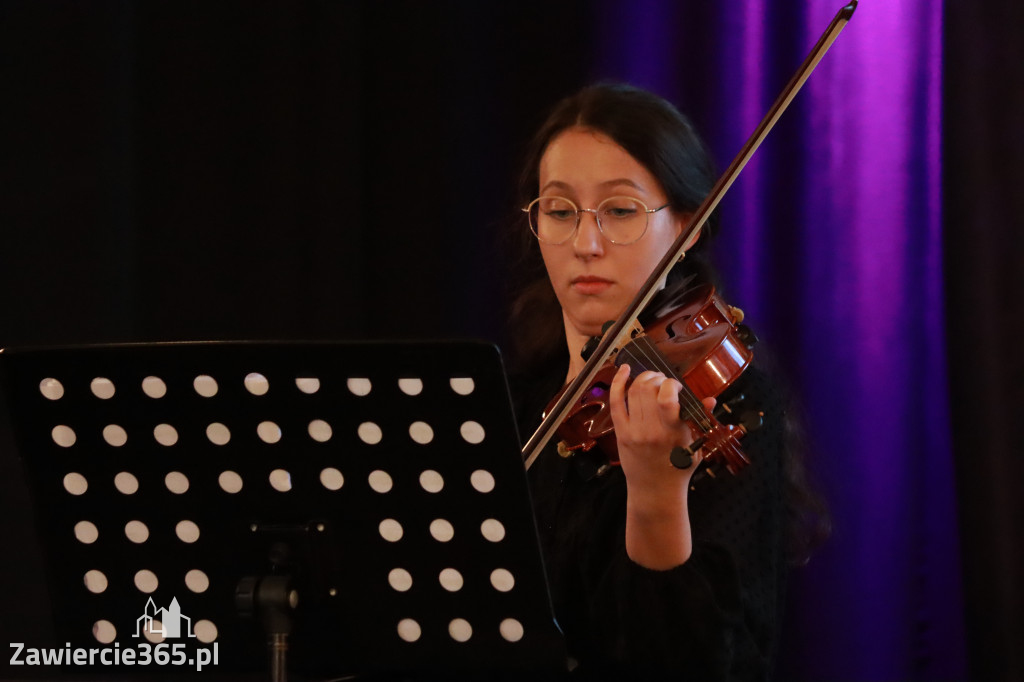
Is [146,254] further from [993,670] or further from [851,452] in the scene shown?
[993,670]

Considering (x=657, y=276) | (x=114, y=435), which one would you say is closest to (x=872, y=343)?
(x=657, y=276)

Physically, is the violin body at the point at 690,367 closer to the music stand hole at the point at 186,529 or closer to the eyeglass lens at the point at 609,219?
the eyeglass lens at the point at 609,219

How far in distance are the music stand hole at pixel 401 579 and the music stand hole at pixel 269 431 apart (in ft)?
0.54

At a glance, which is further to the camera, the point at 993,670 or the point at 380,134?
the point at 380,134

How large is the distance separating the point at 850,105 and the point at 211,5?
3.74 ft

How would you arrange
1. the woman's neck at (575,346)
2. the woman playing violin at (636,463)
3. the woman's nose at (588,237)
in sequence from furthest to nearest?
the woman's neck at (575,346) → the woman's nose at (588,237) → the woman playing violin at (636,463)

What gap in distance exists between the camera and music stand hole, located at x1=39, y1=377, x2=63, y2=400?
1045 mm

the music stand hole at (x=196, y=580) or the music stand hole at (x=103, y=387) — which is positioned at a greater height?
the music stand hole at (x=103, y=387)

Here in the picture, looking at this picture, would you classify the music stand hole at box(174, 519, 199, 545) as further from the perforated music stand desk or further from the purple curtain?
the purple curtain

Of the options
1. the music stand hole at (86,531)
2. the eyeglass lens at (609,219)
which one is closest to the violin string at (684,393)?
the eyeglass lens at (609,219)

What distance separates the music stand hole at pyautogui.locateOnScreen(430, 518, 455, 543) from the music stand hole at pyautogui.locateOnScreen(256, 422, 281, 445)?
16cm

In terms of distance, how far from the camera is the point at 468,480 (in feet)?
3.28

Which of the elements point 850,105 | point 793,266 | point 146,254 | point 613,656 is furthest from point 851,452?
point 146,254

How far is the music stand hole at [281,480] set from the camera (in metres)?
1.05
